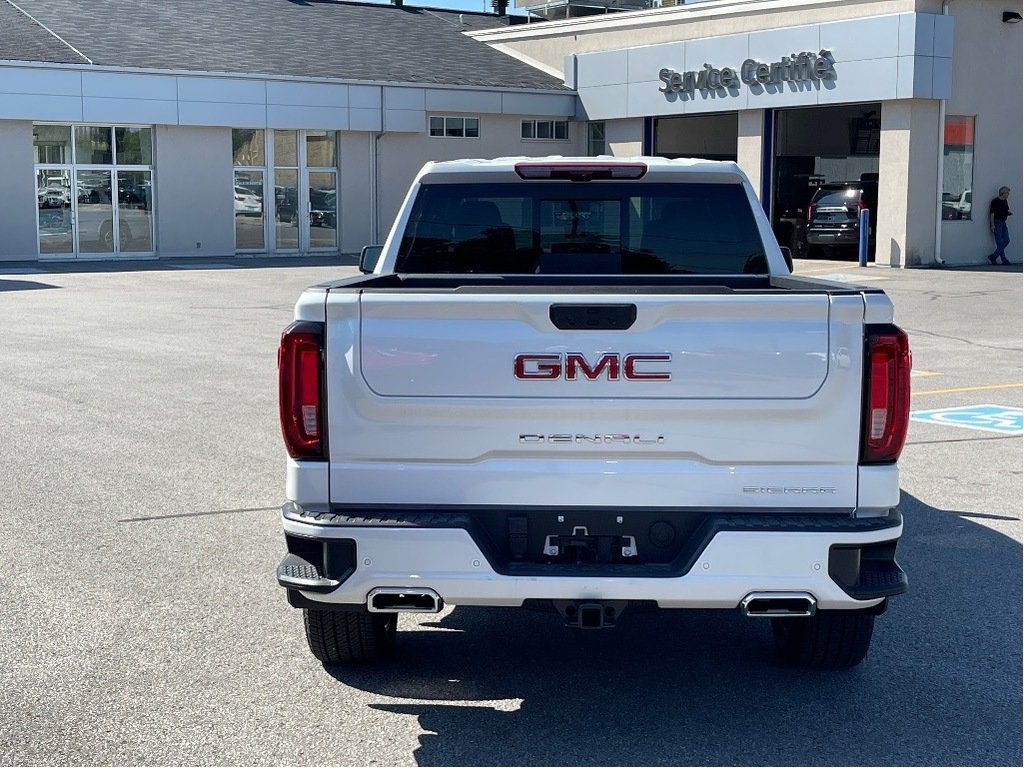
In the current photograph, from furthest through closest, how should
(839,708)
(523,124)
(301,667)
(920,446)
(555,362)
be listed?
A: 1. (523,124)
2. (920,446)
3. (301,667)
4. (839,708)
5. (555,362)

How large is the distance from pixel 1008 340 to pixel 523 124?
2501 cm

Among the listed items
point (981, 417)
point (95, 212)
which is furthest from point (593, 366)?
point (95, 212)

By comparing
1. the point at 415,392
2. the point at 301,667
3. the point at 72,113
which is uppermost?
the point at 72,113

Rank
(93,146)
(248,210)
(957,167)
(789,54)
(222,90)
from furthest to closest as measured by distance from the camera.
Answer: (248,210), (222,90), (93,146), (789,54), (957,167)

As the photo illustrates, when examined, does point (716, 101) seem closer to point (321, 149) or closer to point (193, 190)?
point (321, 149)

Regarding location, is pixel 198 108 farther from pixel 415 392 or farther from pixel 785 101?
pixel 415 392

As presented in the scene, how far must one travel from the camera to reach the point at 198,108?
34.6 metres

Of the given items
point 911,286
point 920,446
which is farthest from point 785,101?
point 920,446

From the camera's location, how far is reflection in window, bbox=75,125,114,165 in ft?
111

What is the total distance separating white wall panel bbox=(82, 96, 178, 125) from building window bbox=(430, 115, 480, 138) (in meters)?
8.23

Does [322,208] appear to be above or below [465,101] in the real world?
below

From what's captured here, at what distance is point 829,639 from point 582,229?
2.26 meters

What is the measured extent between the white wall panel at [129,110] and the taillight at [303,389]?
30665mm

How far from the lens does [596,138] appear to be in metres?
41.3
